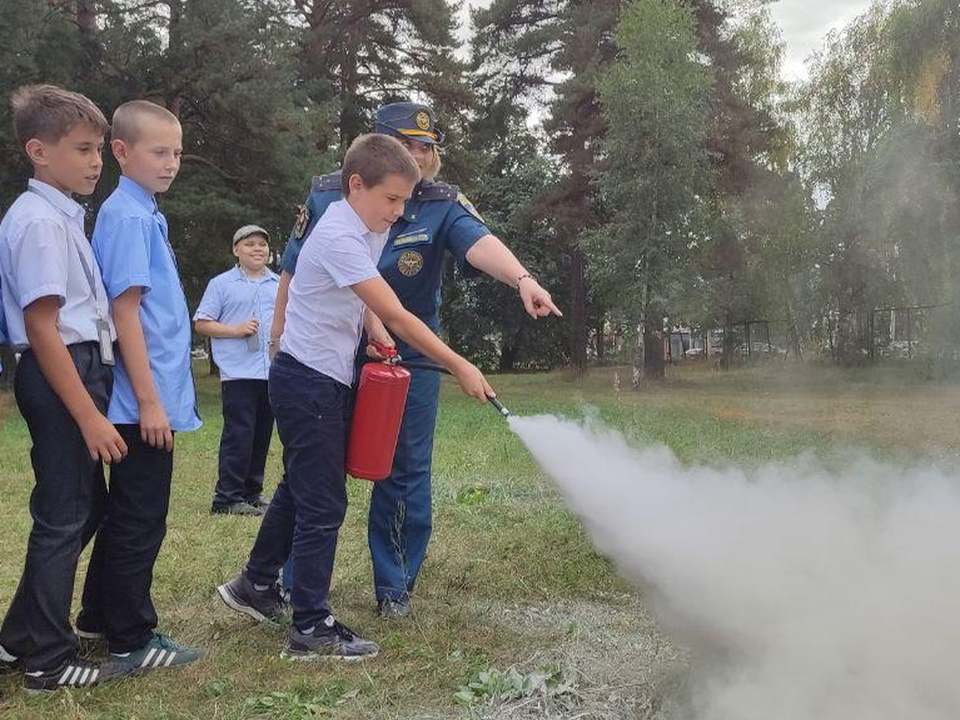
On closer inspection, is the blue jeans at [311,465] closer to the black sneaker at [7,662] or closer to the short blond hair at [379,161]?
the short blond hair at [379,161]

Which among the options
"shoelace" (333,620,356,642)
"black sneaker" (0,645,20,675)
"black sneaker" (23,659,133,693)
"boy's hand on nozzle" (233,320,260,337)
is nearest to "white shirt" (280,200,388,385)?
"shoelace" (333,620,356,642)

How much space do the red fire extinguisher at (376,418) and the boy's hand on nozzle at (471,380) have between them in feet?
0.94

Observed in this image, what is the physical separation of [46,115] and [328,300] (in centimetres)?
111

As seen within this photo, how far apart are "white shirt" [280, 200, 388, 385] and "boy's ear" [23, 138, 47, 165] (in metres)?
0.91

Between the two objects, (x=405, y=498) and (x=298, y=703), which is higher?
(x=405, y=498)

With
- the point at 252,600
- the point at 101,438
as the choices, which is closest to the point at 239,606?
the point at 252,600

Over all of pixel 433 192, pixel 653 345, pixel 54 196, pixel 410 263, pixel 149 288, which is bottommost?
pixel 653 345

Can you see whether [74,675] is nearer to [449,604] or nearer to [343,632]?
[343,632]

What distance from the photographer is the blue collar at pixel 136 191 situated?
319 centimetres

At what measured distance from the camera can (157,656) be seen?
3268 mm

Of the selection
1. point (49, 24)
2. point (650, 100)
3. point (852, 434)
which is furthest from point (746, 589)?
point (650, 100)

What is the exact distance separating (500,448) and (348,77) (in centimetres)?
1822

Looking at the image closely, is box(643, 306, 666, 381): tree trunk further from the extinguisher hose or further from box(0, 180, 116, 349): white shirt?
box(0, 180, 116, 349): white shirt

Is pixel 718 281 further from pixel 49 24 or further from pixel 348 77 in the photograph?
pixel 49 24
